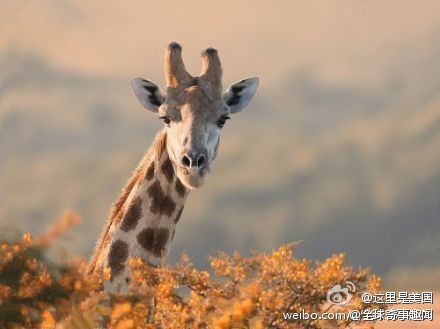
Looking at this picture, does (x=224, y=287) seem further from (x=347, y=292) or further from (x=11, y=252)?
(x=11, y=252)

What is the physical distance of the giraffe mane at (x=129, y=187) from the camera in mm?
15148

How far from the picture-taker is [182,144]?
47.3 ft

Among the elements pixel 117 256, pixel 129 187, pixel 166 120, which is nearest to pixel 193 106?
pixel 166 120

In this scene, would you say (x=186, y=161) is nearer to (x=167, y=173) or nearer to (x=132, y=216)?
(x=167, y=173)

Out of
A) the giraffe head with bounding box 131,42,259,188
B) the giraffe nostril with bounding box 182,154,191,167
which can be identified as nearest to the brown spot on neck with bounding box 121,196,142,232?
the giraffe head with bounding box 131,42,259,188

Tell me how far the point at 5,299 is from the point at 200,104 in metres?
4.33

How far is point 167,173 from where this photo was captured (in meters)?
14.9

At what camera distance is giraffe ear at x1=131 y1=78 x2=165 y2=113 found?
1583cm

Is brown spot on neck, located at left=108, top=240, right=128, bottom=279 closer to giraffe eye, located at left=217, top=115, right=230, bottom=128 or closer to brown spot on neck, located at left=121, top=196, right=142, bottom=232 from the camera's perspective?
brown spot on neck, located at left=121, top=196, right=142, bottom=232

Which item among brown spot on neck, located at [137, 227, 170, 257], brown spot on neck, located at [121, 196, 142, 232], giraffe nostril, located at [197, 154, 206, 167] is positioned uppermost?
giraffe nostril, located at [197, 154, 206, 167]

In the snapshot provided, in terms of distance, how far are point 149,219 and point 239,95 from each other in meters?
2.84

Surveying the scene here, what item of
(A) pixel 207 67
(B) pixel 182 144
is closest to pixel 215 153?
(B) pixel 182 144

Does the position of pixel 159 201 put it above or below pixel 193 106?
below

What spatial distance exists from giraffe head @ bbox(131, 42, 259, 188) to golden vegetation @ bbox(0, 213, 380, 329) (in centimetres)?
201
